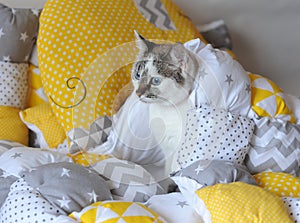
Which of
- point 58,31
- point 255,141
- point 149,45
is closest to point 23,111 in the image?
point 58,31

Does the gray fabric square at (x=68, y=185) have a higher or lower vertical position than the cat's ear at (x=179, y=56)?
lower

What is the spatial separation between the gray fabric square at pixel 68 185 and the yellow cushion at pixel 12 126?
34cm

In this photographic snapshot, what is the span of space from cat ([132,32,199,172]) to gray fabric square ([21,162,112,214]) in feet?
0.84

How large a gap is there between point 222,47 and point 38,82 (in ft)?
2.61

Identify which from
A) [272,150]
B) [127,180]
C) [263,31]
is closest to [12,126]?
[127,180]

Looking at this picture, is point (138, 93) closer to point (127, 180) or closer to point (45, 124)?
point (127, 180)

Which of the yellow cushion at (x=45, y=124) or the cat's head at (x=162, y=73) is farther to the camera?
the yellow cushion at (x=45, y=124)

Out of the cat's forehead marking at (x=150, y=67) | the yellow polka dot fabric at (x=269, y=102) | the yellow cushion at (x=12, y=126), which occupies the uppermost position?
the cat's forehead marking at (x=150, y=67)

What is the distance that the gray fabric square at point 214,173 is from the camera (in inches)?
52.6

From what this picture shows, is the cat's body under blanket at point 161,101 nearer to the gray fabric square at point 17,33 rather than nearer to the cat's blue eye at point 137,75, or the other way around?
the cat's blue eye at point 137,75

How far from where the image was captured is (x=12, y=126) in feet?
5.60

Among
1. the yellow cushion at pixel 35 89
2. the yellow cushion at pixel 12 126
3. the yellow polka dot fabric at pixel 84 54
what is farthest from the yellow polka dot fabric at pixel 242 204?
the yellow cushion at pixel 35 89

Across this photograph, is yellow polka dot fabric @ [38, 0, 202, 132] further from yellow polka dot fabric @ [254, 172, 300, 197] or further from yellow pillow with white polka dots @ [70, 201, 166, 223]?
yellow polka dot fabric @ [254, 172, 300, 197]

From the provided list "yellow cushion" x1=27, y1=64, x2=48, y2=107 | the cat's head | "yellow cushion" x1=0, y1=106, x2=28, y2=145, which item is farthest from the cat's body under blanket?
"yellow cushion" x1=27, y1=64, x2=48, y2=107
